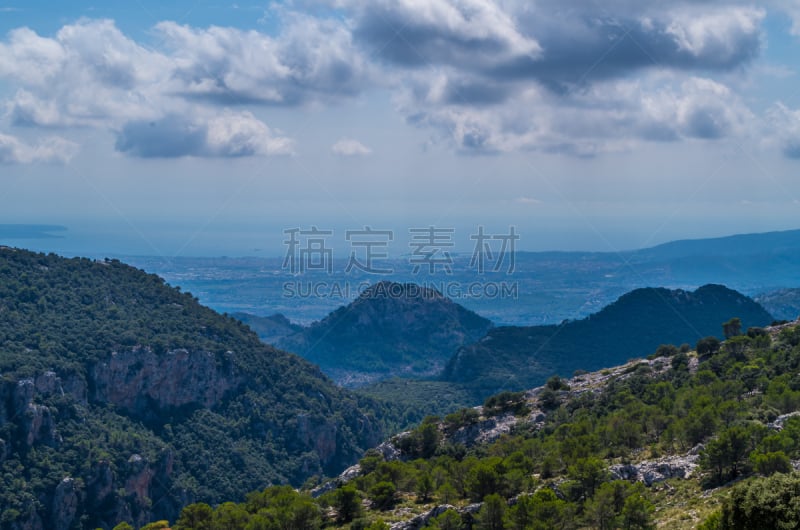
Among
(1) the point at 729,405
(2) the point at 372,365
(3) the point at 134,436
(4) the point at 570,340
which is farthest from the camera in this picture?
(2) the point at 372,365

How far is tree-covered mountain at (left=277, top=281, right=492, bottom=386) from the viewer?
564 feet

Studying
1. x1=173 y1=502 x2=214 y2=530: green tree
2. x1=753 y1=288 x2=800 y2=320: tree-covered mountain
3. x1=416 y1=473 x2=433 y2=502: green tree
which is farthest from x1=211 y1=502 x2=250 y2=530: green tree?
x1=753 y1=288 x2=800 y2=320: tree-covered mountain

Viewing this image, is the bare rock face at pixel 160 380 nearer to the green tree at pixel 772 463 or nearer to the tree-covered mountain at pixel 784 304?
the green tree at pixel 772 463

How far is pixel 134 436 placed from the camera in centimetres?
7088

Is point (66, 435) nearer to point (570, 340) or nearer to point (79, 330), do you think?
point (79, 330)

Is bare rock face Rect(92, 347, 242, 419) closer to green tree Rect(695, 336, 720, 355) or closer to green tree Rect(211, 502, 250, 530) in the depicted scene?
green tree Rect(211, 502, 250, 530)

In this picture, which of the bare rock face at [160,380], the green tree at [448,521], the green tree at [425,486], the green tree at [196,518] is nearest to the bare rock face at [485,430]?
the green tree at [425,486]

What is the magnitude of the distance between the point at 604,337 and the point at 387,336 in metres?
62.8

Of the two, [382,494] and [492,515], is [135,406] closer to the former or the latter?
[382,494]

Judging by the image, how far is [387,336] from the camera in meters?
179

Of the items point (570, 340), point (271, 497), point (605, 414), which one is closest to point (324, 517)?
point (271, 497)

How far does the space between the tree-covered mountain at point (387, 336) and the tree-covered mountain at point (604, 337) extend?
122 feet

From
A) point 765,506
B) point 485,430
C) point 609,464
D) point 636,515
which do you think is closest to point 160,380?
point 485,430

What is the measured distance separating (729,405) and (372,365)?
138952 mm
